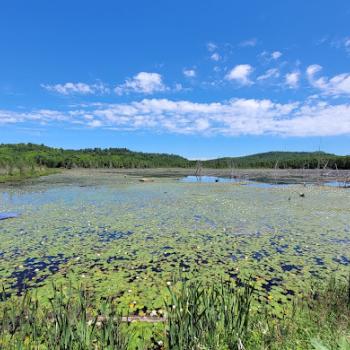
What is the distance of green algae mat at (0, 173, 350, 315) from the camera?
5793 millimetres

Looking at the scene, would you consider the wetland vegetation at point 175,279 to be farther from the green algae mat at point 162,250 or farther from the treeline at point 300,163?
the treeline at point 300,163

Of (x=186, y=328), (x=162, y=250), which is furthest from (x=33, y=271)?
(x=186, y=328)

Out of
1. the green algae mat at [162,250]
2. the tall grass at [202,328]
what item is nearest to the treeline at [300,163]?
the green algae mat at [162,250]

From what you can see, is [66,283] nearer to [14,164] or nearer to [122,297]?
[122,297]

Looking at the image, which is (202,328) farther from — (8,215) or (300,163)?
(300,163)

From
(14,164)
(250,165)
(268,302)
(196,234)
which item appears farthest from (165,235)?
(250,165)

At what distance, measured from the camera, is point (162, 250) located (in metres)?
8.07

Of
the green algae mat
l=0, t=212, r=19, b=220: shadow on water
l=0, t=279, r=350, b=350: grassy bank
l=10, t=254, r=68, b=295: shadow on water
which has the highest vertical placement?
l=0, t=279, r=350, b=350: grassy bank

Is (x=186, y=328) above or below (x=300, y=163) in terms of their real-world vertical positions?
below

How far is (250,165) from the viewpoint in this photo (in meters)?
127

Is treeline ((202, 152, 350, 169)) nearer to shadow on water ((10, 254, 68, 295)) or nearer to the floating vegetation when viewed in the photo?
the floating vegetation

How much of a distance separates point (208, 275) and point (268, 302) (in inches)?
62.2

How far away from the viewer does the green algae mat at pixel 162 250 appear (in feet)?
19.0

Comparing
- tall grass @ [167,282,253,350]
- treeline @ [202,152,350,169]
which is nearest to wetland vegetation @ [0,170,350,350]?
tall grass @ [167,282,253,350]
